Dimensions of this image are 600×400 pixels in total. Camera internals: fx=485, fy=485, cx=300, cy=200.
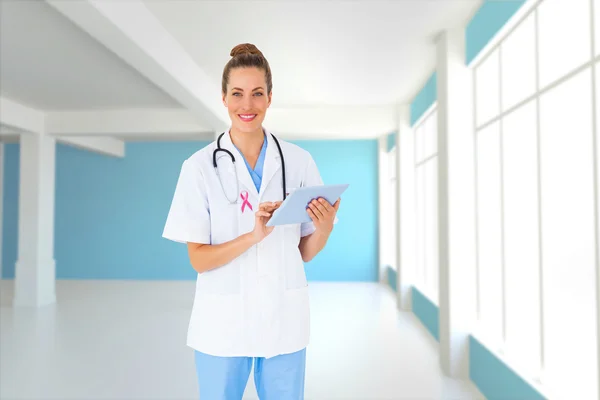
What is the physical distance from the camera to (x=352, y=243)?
31.3ft

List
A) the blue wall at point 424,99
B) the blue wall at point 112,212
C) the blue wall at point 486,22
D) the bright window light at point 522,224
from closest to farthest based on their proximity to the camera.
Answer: the blue wall at point 486,22
the blue wall at point 424,99
the bright window light at point 522,224
the blue wall at point 112,212

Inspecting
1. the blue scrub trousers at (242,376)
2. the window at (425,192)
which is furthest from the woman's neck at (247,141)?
the window at (425,192)

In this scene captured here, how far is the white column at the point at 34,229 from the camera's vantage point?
7.07 meters

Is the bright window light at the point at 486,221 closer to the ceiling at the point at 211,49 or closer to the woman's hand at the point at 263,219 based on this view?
the ceiling at the point at 211,49

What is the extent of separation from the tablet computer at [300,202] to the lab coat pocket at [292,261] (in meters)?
0.12

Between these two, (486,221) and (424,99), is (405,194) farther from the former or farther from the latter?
(486,221)

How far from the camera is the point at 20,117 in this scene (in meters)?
6.88

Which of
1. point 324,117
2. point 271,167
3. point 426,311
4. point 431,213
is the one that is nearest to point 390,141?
point 431,213

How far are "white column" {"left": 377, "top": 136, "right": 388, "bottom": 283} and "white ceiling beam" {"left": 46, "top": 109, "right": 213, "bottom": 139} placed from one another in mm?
3408

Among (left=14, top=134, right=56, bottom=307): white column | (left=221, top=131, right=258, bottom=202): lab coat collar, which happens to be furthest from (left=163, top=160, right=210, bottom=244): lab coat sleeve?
(left=14, top=134, right=56, bottom=307): white column

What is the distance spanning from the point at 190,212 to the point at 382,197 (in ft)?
26.3

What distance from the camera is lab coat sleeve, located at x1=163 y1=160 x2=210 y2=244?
132 centimetres

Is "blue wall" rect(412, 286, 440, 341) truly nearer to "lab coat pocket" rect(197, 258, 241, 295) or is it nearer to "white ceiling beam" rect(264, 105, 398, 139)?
"white ceiling beam" rect(264, 105, 398, 139)

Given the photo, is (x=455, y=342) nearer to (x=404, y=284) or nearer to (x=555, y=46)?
(x=555, y=46)
